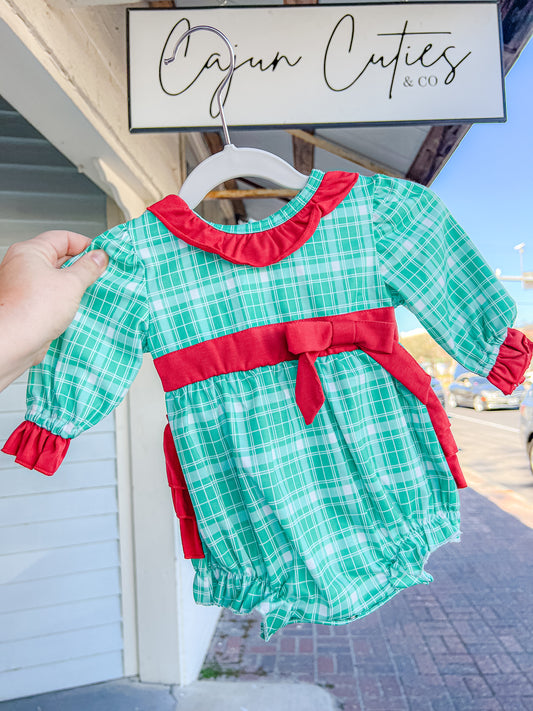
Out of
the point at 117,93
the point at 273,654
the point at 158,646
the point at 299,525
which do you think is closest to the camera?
the point at 299,525

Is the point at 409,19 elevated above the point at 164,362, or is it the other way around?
the point at 409,19

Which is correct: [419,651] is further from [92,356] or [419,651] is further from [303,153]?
[303,153]

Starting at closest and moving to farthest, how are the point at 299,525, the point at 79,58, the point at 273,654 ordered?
the point at 299,525 < the point at 79,58 < the point at 273,654

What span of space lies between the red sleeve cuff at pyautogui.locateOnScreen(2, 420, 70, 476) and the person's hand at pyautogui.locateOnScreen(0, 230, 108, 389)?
129mm

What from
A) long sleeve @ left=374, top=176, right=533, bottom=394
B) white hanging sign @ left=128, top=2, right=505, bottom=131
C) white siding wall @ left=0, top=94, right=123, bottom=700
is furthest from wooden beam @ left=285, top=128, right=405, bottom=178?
long sleeve @ left=374, top=176, right=533, bottom=394

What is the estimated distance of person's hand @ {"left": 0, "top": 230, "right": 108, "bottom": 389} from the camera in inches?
31.2

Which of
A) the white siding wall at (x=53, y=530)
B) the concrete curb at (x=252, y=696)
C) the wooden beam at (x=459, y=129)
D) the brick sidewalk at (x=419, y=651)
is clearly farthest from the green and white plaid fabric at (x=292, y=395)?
the brick sidewalk at (x=419, y=651)

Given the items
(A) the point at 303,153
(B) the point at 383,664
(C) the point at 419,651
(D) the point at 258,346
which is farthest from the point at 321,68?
(C) the point at 419,651

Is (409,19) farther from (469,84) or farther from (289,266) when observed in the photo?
(289,266)

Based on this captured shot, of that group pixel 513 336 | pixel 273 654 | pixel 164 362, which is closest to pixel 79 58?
pixel 164 362

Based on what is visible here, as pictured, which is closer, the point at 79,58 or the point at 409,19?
the point at 409,19

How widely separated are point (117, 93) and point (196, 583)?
5.00 ft

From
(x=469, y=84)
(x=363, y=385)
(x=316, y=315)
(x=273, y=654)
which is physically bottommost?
(x=273, y=654)

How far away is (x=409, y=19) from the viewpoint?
1.27 m
